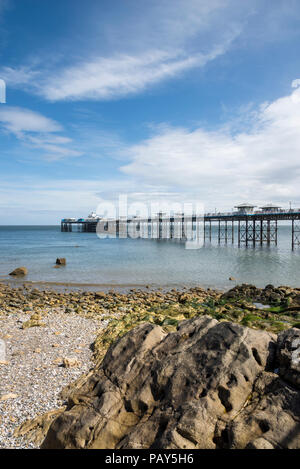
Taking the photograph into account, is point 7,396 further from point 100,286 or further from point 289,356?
point 100,286

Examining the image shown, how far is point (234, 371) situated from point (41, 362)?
6.04 m

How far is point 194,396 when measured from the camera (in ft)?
13.4

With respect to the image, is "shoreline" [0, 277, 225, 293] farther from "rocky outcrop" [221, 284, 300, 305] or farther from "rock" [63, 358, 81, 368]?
"rock" [63, 358, 81, 368]

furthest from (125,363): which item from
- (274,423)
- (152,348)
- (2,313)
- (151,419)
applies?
(2,313)

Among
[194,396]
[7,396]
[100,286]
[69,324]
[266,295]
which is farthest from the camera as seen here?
[100,286]

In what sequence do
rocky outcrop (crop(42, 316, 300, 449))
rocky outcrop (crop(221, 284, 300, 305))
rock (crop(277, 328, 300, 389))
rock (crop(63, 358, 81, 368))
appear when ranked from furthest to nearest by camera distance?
rocky outcrop (crop(221, 284, 300, 305)) → rock (crop(63, 358, 81, 368)) → rock (crop(277, 328, 300, 389)) → rocky outcrop (crop(42, 316, 300, 449))

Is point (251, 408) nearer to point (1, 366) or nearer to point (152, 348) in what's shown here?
point (152, 348)

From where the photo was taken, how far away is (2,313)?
14.1 meters

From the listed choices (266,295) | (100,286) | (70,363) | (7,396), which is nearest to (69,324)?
(70,363)

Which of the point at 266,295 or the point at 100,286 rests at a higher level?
the point at 266,295

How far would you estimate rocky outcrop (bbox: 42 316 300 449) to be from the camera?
3633 mm

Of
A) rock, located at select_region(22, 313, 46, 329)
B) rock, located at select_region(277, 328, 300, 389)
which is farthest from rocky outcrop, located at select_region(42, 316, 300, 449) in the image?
rock, located at select_region(22, 313, 46, 329)

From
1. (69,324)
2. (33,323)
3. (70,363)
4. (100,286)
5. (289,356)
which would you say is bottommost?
(100,286)

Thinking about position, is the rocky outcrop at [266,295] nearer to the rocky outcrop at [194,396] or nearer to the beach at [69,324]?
the beach at [69,324]
